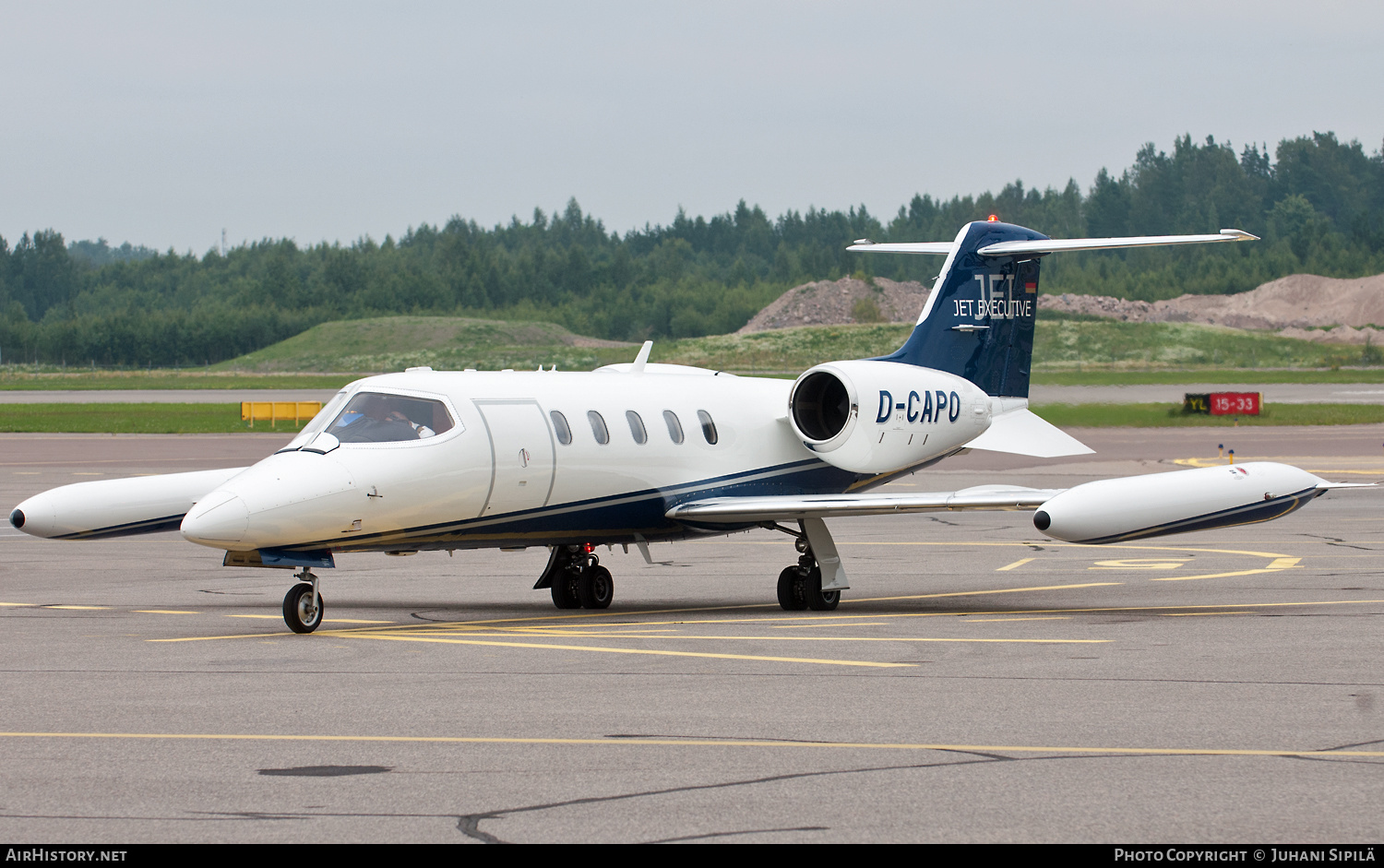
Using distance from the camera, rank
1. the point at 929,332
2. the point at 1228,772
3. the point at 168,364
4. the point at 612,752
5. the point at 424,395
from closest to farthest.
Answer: the point at 1228,772
the point at 612,752
the point at 424,395
the point at 929,332
the point at 168,364

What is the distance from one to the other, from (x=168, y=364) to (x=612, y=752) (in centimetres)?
16867

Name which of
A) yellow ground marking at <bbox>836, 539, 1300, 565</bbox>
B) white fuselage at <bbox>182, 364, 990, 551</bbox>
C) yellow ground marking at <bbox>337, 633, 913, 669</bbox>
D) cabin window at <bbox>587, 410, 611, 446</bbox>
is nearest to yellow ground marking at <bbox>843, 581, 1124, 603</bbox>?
white fuselage at <bbox>182, 364, 990, 551</bbox>

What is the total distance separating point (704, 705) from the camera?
11617 mm

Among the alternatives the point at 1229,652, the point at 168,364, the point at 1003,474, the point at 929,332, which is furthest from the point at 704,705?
the point at 168,364

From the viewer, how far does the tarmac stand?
26.7ft

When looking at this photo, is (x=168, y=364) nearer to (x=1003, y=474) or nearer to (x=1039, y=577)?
(x=1003, y=474)

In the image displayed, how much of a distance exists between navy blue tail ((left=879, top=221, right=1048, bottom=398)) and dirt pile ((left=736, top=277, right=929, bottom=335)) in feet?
416

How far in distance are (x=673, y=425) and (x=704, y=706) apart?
8033 millimetres

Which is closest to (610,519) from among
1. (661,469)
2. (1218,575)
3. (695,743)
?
(661,469)

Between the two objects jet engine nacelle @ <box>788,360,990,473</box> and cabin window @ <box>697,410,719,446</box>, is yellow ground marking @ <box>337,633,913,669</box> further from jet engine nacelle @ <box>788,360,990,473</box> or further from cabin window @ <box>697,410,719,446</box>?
jet engine nacelle @ <box>788,360,990,473</box>

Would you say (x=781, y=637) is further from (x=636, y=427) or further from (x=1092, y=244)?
(x=1092, y=244)

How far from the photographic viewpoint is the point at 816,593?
61.5 ft

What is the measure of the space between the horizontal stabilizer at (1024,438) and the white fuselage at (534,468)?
2.74 ft

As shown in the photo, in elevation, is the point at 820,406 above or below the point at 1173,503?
above
